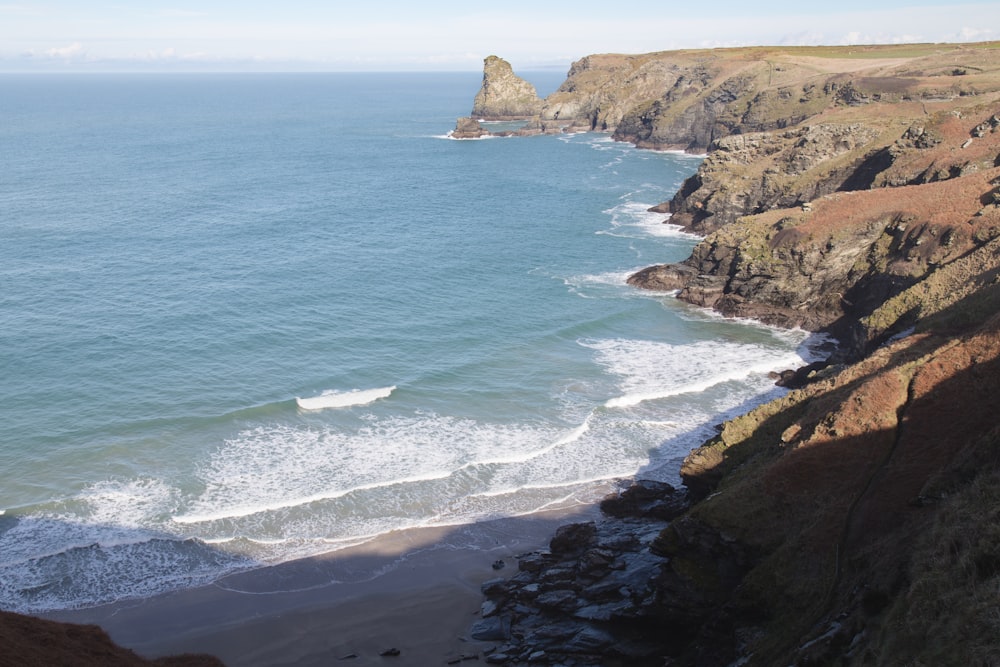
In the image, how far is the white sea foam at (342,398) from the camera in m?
41.3

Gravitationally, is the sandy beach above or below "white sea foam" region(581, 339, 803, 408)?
below

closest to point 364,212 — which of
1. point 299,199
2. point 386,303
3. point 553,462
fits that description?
point 299,199

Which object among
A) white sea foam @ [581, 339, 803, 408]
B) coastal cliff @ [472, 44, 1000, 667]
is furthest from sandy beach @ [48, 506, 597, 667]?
white sea foam @ [581, 339, 803, 408]

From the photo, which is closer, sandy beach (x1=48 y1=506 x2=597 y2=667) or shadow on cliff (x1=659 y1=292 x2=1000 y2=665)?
shadow on cliff (x1=659 y1=292 x2=1000 y2=665)

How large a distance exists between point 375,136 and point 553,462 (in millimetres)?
125565

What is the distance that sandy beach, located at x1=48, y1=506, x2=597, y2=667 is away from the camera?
25.0 meters

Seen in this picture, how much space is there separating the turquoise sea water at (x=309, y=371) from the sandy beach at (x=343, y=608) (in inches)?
47.8

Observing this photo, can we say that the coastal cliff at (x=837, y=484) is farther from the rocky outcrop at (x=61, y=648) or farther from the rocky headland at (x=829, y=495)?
the rocky outcrop at (x=61, y=648)

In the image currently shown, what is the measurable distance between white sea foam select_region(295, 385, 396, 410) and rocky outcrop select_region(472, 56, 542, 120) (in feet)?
468

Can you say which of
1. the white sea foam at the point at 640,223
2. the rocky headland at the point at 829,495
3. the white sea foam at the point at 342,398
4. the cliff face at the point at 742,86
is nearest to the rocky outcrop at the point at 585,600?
the rocky headland at the point at 829,495

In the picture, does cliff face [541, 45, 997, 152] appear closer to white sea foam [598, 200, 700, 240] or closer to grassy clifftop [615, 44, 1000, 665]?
white sea foam [598, 200, 700, 240]

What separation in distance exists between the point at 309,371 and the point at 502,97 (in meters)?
145

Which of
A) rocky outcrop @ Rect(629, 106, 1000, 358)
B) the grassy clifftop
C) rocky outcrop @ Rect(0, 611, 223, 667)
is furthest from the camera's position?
rocky outcrop @ Rect(629, 106, 1000, 358)

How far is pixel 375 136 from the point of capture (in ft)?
496
